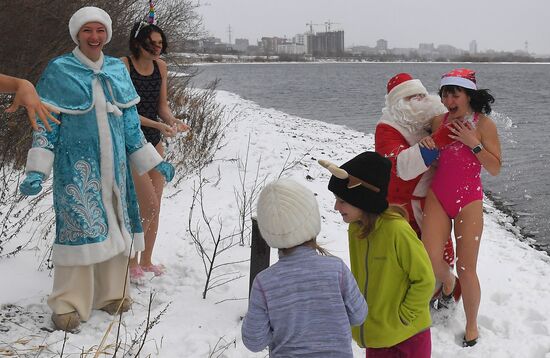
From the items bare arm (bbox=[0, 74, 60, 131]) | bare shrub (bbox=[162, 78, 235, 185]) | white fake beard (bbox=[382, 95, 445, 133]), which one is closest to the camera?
bare arm (bbox=[0, 74, 60, 131])

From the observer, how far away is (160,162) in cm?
383

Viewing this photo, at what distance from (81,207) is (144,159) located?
0.56 meters

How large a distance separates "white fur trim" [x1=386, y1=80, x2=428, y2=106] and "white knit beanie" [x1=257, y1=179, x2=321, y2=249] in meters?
1.74

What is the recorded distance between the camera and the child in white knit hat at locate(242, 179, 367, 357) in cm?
219

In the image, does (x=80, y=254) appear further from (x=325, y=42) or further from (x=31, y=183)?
(x=325, y=42)

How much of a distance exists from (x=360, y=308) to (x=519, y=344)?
2244mm

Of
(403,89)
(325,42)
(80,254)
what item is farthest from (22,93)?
(325,42)

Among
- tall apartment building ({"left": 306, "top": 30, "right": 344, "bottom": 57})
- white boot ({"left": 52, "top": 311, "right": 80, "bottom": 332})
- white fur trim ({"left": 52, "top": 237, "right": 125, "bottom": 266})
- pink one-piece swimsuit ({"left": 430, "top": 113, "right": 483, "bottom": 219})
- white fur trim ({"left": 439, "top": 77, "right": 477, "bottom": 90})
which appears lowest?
white boot ({"left": 52, "top": 311, "right": 80, "bottom": 332})

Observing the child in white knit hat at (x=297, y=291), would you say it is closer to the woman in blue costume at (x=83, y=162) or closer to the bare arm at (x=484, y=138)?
the woman in blue costume at (x=83, y=162)

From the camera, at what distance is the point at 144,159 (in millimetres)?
3756

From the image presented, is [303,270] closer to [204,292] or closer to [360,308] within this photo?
[360,308]

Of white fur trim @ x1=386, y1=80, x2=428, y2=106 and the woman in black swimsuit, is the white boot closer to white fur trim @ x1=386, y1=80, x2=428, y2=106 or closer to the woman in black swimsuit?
the woman in black swimsuit

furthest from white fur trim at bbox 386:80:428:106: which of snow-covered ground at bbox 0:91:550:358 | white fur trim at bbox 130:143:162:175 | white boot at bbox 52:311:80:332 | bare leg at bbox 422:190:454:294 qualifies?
white boot at bbox 52:311:80:332

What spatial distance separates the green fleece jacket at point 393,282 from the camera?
2.59 meters
